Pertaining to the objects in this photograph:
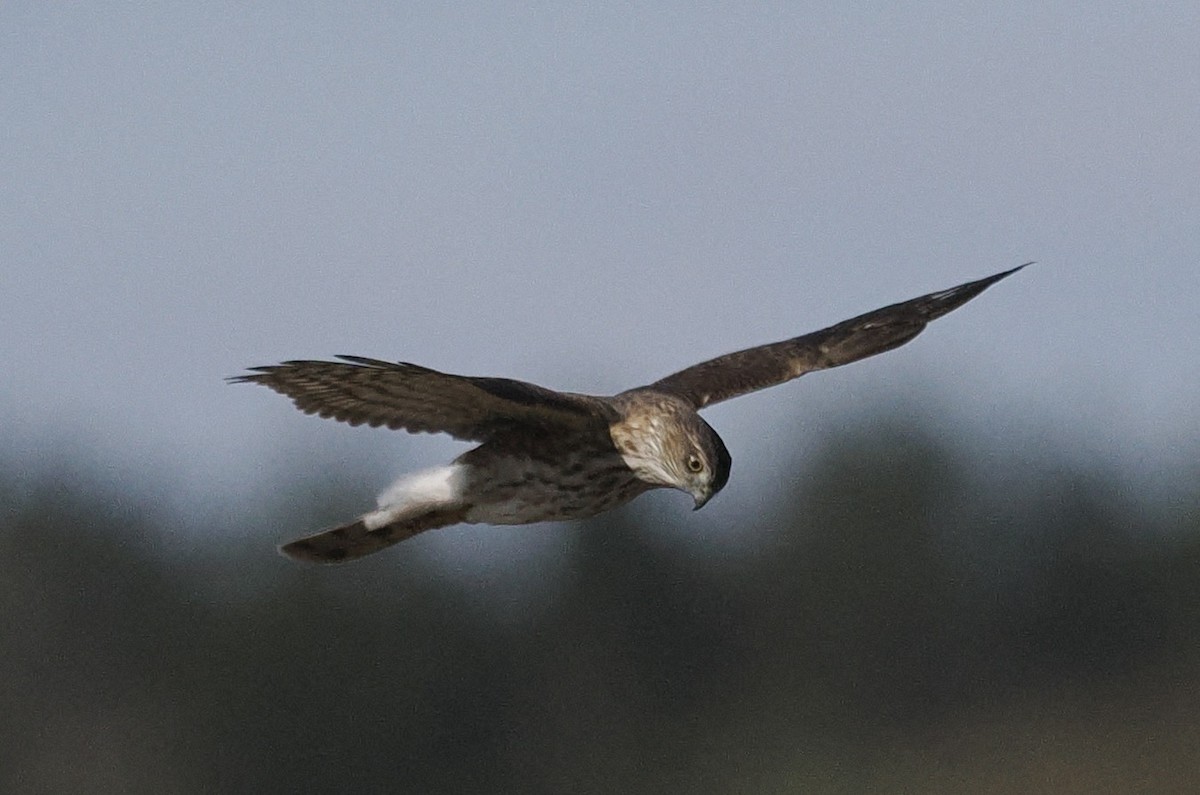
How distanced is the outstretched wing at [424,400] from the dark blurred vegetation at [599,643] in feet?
91.2

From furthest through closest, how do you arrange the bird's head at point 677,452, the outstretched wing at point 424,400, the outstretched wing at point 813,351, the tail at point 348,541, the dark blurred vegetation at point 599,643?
the dark blurred vegetation at point 599,643 < the outstretched wing at point 813,351 < the tail at point 348,541 < the bird's head at point 677,452 < the outstretched wing at point 424,400

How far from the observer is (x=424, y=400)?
1238cm

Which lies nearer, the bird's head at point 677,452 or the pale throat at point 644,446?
the bird's head at point 677,452

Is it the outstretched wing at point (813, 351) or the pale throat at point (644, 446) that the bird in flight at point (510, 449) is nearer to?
the pale throat at point (644, 446)

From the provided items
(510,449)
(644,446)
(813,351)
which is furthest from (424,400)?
(813,351)

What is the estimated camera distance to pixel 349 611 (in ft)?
178

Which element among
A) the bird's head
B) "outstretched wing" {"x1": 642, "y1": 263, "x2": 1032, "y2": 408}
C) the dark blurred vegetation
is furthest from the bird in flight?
the dark blurred vegetation

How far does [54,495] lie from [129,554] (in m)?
3.54

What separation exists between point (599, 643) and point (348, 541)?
41339mm

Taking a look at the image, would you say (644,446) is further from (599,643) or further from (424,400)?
(599,643)

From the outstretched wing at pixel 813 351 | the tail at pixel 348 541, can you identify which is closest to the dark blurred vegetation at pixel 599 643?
the outstretched wing at pixel 813 351

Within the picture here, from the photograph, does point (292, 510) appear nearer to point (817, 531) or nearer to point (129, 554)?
point (129, 554)

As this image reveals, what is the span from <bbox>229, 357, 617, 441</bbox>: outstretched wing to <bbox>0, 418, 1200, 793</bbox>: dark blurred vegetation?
2779 centimetres

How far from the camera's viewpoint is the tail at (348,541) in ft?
42.7
